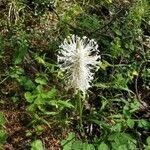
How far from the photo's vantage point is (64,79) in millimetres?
3432

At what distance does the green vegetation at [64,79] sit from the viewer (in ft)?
11.4

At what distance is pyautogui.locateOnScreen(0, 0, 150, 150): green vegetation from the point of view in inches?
137

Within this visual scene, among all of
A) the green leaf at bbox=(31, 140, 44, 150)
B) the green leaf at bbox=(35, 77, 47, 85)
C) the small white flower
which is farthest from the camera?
the green leaf at bbox=(35, 77, 47, 85)

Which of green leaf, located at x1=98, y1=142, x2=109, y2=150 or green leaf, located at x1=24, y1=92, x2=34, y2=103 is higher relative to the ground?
green leaf, located at x1=24, y1=92, x2=34, y2=103

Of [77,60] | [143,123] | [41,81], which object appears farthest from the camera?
[41,81]

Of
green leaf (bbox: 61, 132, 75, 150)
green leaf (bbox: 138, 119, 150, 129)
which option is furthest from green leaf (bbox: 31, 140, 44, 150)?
green leaf (bbox: 138, 119, 150, 129)

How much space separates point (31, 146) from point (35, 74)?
72 cm

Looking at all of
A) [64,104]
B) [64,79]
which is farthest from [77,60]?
[64,104]

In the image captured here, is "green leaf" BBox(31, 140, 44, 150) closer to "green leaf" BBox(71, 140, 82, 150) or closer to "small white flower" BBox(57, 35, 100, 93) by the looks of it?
"green leaf" BBox(71, 140, 82, 150)

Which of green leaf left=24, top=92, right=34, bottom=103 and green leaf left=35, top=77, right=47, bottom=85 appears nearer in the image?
green leaf left=24, top=92, right=34, bottom=103

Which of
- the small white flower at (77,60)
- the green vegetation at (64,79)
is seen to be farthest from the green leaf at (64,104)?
the small white flower at (77,60)

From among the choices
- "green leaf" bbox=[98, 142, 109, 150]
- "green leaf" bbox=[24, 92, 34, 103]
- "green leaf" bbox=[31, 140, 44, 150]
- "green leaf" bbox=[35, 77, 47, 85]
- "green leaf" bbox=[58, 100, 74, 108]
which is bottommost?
"green leaf" bbox=[98, 142, 109, 150]

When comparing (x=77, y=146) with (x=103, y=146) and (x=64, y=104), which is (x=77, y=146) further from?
(x=64, y=104)

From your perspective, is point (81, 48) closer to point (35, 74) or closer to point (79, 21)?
point (35, 74)
